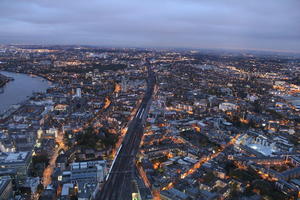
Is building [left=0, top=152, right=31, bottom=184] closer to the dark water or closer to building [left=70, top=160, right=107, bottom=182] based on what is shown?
building [left=70, top=160, right=107, bottom=182]

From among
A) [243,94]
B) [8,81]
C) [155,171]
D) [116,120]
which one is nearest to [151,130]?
[116,120]

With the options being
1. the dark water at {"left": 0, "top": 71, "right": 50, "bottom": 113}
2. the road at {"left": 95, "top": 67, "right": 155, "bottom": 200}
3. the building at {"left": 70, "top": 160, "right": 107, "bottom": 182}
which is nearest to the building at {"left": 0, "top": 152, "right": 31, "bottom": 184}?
the building at {"left": 70, "top": 160, "right": 107, "bottom": 182}

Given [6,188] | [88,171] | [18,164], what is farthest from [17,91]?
[88,171]

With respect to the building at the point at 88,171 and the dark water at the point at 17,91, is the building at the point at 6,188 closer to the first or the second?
the building at the point at 88,171

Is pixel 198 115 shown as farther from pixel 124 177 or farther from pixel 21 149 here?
pixel 21 149

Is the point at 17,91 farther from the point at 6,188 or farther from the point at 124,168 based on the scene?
the point at 124,168

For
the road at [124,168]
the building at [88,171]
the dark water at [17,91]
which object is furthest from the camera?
the dark water at [17,91]

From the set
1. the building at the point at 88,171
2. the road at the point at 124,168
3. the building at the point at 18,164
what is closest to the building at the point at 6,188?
the building at the point at 18,164

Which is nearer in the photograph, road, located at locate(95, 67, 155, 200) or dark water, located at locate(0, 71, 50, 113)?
Result: road, located at locate(95, 67, 155, 200)
